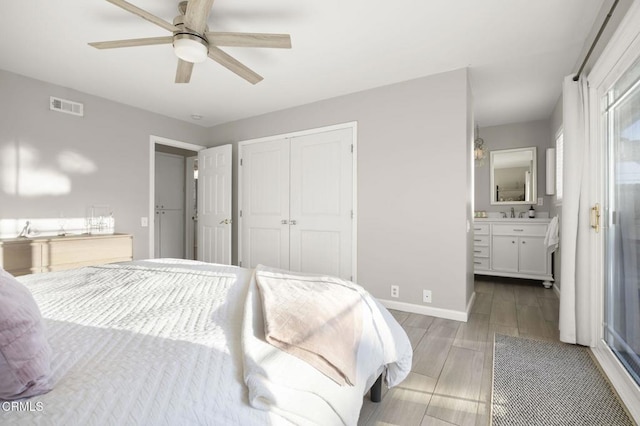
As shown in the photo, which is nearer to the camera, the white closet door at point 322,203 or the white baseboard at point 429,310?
the white baseboard at point 429,310

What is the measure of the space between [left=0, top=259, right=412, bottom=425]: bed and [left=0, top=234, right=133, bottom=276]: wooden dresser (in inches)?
66.6

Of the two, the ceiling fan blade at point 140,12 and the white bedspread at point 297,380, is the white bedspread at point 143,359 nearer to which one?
the white bedspread at point 297,380

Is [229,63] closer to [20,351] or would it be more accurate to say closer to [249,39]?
[249,39]

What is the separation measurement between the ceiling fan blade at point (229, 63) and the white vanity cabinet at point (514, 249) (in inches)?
154

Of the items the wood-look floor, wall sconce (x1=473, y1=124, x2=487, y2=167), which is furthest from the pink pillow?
wall sconce (x1=473, y1=124, x2=487, y2=167)

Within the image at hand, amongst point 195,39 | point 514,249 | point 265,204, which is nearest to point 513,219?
point 514,249

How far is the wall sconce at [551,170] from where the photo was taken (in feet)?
13.7

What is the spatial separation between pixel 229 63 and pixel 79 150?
2.35 metres

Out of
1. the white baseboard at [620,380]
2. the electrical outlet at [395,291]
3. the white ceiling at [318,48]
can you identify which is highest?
the white ceiling at [318,48]

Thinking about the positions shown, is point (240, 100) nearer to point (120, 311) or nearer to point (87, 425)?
point (120, 311)

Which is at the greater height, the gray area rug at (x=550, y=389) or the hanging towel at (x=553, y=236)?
the hanging towel at (x=553, y=236)

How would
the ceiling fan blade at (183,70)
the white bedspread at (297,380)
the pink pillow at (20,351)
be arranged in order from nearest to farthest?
the pink pillow at (20,351) → the white bedspread at (297,380) → the ceiling fan blade at (183,70)

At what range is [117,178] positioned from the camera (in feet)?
12.4

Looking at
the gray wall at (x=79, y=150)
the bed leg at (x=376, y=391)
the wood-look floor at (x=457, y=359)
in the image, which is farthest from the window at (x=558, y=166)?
the gray wall at (x=79, y=150)
